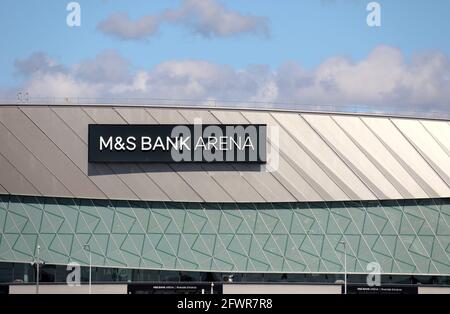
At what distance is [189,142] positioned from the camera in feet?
234

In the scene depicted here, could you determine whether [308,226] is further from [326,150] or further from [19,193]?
[19,193]

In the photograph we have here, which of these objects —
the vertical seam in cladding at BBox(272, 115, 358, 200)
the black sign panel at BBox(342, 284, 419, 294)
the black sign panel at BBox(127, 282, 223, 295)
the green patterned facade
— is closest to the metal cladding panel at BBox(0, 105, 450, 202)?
the vertical seam in cladding at BBox(272, 115, 358, 200)

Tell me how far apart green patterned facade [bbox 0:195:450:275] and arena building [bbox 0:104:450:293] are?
0.09 metres

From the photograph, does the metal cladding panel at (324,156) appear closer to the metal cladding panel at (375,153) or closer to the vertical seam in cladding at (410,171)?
the metal cladding panel at (375,153)

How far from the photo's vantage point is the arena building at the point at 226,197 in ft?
233

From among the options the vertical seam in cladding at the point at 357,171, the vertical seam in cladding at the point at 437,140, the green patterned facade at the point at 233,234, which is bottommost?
the green patterned facade at the point at 233,234

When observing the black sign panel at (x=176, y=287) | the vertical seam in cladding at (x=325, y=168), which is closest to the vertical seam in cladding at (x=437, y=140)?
the vertical seam in cladding at (x=325, y=168)

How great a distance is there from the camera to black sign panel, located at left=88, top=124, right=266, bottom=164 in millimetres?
71312

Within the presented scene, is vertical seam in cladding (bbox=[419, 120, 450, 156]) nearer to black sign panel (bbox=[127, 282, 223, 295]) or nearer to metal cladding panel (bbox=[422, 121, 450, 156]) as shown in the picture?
metal cladding panel (bbox=[422, 121, 450, 156])

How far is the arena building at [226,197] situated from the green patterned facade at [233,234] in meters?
0.09

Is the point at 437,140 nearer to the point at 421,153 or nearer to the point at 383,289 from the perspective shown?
the point at 421,153

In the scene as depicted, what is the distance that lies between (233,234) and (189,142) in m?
8.30
